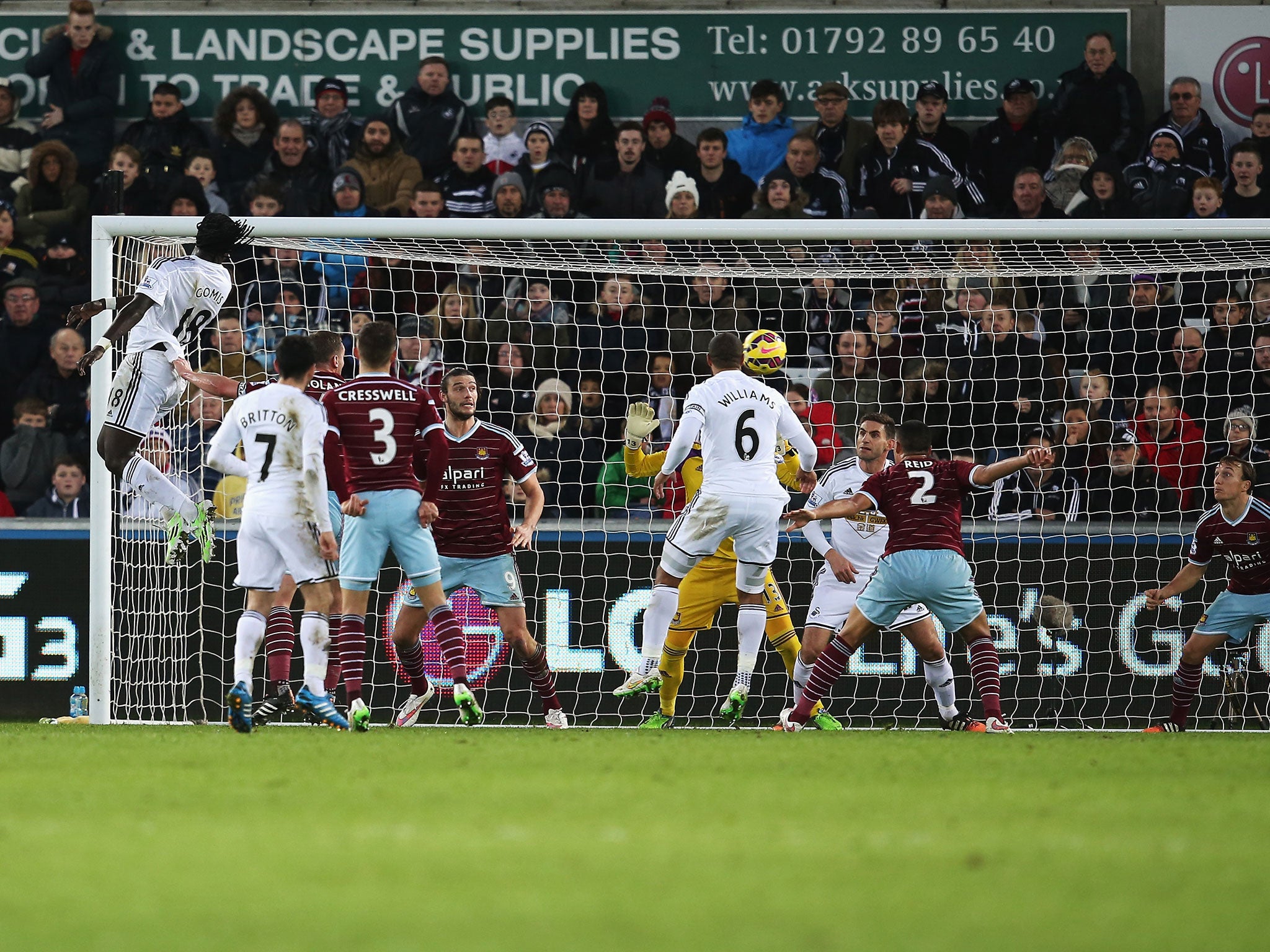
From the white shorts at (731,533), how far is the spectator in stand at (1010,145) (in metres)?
5.43

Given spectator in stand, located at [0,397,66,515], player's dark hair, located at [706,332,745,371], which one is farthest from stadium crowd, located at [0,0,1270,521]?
player's dark hair, located at [706,332,745,371]

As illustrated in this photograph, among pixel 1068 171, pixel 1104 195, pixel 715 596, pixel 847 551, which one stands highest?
pixel 1068 171

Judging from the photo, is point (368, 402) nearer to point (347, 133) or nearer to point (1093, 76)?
point (347, 133)

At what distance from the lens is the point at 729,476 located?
1020cm

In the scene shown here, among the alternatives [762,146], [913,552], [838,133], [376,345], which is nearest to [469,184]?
[762,146]

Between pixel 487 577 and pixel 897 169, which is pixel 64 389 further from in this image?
pixel 897 169

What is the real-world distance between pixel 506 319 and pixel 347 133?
3331 mm

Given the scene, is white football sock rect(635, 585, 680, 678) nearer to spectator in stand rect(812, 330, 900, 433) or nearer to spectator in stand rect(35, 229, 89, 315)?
spectator in stand rect(812, 330, 900, 433)

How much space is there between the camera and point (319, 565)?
9242mm

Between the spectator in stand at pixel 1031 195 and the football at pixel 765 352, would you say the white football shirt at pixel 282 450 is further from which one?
the spectator in stand at pixel 1031 195

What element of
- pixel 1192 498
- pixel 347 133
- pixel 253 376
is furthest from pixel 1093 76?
pixel 253 376

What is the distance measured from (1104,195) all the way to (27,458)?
28.5 ft

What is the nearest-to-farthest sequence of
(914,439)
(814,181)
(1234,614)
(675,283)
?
1. (914,439)
2. (1234,614)
3. (675,283)
4. (814,181)

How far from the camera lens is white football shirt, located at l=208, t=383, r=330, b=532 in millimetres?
9156
